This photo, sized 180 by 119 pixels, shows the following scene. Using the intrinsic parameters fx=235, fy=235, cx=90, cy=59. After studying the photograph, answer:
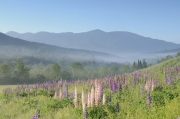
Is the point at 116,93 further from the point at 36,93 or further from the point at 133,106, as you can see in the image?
the point at 36,93

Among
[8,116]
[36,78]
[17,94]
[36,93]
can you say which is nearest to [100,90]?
[8,116]

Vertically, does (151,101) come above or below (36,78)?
above

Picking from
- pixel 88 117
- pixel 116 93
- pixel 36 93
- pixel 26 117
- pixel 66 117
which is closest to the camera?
pixel 88 117

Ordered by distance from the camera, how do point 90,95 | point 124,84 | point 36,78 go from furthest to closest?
point 36,78
point 124,84
point 90,95

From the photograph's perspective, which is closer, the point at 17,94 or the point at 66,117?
the point at 66,117

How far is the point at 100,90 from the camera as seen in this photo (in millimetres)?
12891

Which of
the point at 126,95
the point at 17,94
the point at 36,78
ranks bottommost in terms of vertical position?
the point at 36,78

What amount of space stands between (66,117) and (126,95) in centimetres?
479

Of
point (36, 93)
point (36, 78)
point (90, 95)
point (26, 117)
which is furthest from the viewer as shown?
point (36, 78)

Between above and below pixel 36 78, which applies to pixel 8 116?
above

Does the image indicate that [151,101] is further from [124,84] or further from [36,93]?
[36,93]

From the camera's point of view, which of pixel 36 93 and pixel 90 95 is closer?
pixel 90 95

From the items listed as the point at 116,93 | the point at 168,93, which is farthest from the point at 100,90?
the point at 168,93

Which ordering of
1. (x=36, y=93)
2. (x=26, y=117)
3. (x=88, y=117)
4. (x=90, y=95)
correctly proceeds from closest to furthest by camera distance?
(x=88, y=117) < (x=90, y=95) < (x=26, y=117) < (x=36, y=93)
